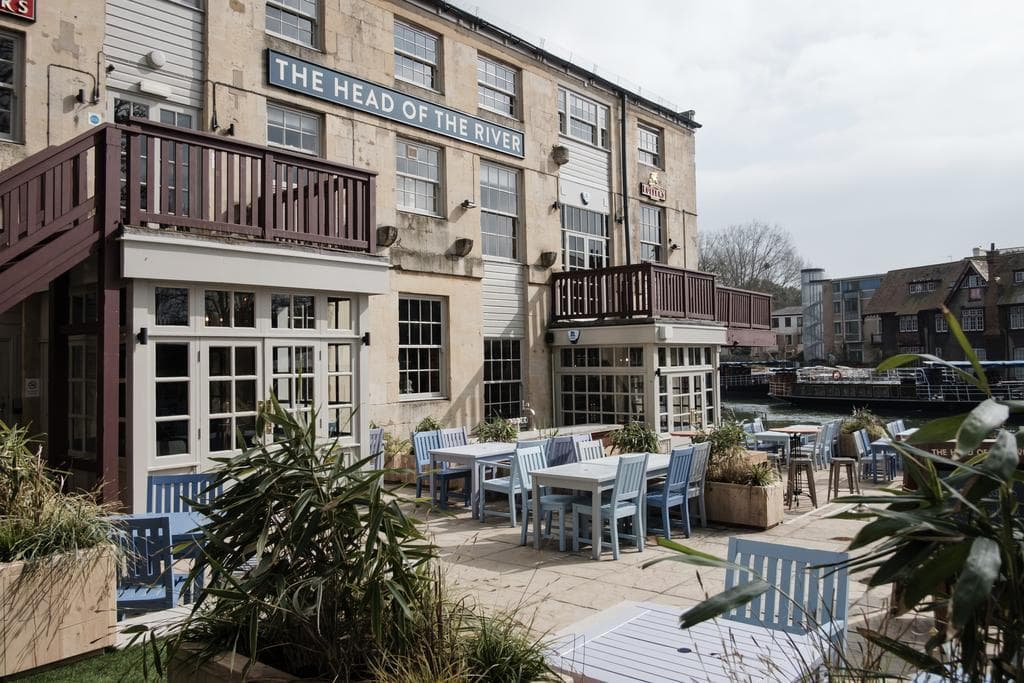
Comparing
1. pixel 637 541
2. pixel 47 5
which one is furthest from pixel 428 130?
pixel 637 541

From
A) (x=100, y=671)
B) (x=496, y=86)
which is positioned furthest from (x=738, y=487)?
(x=496, y=86)

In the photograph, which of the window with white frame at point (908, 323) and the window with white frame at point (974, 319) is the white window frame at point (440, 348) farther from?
the window with white frame at point (908, 323)

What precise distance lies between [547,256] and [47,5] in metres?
9.53

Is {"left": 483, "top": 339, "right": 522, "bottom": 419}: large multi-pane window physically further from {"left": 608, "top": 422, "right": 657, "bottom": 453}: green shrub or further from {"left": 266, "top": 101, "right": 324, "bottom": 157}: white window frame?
{"left": 266, "top": 101, "right": 324, "bottom": 157}: white window frame

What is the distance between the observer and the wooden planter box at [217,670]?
9.43ft

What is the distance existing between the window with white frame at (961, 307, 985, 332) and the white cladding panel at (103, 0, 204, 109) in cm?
5537

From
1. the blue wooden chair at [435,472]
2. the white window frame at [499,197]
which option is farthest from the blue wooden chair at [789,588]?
the white window frame at [499,197]

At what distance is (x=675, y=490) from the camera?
8227 mm

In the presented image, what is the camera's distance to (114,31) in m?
9.58

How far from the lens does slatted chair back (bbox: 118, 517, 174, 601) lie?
191 inches

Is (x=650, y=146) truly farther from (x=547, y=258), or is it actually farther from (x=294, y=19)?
(x=294, y=19)

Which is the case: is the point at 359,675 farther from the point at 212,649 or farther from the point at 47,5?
the point at 47,5

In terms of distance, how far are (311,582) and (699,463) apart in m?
6.13

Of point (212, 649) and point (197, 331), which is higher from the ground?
point (197, 331)
